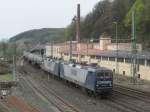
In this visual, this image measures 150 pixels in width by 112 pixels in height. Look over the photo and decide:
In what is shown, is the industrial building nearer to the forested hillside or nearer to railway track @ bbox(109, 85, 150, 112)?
railway track @ bbox(109, 85, 150, 112)

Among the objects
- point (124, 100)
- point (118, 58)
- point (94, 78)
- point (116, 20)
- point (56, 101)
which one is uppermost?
point (116, 20)

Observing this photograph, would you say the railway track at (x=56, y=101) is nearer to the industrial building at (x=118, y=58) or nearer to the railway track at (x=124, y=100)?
the railway track at (x=124, y=100)

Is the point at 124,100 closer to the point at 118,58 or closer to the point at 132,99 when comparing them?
the point at 132,99

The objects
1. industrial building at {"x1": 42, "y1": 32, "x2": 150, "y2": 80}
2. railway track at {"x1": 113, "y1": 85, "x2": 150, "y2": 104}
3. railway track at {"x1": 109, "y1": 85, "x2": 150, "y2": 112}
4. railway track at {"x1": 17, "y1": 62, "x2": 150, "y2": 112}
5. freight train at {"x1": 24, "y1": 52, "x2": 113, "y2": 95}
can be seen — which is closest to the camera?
railway track at {"x1": 17, "y1": 62, "x2": 150, "y2": 112}

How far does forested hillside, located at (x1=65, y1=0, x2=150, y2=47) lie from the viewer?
10644 cm

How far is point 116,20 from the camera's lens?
445 feet

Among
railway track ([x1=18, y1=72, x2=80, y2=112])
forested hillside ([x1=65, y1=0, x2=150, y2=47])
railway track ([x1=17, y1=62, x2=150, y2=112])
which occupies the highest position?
forested hillside ([x1=65, y1=0, x2=150, y2=47])

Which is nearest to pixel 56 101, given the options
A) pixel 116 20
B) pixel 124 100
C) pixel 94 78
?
pixel 94 78

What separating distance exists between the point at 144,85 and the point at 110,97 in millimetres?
12759

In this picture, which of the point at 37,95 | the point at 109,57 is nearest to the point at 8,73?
the point at 109,57

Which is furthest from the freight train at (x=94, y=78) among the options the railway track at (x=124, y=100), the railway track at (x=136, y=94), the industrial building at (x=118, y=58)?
the industrial building at (x=118, y=58)

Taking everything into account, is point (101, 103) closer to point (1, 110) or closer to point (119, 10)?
point (1, 110)

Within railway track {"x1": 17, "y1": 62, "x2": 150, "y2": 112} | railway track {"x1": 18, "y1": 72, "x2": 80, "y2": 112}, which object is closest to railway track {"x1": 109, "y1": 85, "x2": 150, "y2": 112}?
railway track {"x1": 17, "y1": 62, "x2": 150, "y2": 112}

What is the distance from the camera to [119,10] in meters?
140
